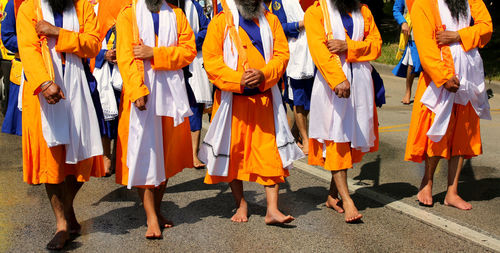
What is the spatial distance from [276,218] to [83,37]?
6.44 feet

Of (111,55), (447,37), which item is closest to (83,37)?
(111,55)

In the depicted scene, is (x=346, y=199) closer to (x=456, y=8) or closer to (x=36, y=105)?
(x=456, y=8)

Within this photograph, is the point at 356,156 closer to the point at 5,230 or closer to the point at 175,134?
the point at 175,134

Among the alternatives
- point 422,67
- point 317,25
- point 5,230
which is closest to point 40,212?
point 5,230

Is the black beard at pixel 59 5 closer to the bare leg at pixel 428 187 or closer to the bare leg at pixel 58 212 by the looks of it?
the bare leg at pixel 58 212

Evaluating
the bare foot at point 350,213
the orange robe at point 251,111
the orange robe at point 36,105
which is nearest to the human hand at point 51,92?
the orange robe at point 36,105

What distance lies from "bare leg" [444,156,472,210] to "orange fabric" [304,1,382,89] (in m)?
1.24

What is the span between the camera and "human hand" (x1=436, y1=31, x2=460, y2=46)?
5762 millimetres

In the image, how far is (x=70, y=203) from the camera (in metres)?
5.26

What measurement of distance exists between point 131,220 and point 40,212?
31.8 inches

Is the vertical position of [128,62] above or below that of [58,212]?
above

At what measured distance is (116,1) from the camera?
5883 millimetres

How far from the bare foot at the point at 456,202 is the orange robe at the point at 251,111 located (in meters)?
1.51

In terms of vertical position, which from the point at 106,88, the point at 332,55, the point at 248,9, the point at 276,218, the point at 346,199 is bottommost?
the point at 276,218
